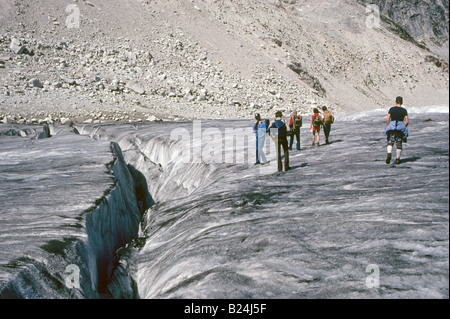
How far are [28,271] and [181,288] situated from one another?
8.85ft

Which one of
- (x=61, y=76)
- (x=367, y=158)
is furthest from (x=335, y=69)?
(x=367, y=158)

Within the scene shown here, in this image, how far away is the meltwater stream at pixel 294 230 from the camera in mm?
5805

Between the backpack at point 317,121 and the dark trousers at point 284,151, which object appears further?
the backpack at point 317,121

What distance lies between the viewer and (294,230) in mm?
7566

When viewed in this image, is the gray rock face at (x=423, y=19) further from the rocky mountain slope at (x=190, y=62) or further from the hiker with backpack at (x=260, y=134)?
the hiker with backpack at (x=260, y=134)

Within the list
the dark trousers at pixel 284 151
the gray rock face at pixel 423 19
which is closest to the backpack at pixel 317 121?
the dark trousers at pixel 284 151

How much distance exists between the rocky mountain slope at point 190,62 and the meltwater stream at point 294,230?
22597 millimetres

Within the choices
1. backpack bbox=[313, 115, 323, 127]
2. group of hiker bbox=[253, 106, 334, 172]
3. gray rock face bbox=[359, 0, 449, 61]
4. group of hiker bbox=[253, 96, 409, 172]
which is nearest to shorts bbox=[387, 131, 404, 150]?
group of hiker bbox=[253, 96, 409, 172]

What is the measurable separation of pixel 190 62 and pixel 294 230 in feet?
145

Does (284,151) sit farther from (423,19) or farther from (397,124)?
(423,19)

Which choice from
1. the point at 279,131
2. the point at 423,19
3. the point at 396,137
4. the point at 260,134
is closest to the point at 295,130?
the point at 260,134

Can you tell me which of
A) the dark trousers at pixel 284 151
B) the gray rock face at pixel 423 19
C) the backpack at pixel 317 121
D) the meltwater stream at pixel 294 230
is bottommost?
the meltwater stream at pixel 294 230

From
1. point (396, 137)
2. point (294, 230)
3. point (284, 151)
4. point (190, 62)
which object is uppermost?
point (190, 62)

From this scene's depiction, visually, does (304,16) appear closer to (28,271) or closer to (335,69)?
(335,69)
